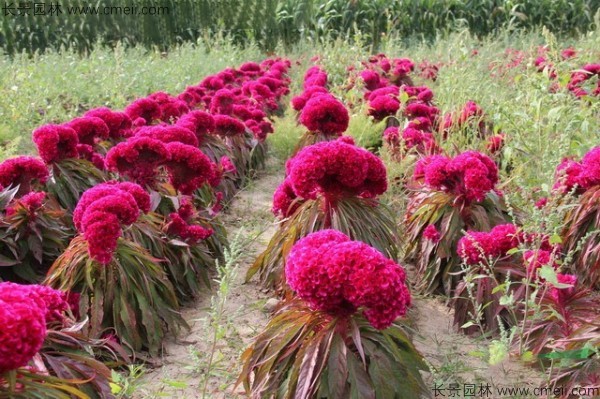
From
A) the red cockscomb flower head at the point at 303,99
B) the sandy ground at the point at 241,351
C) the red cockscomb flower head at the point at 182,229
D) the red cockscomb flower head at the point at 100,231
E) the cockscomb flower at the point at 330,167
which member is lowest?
the sandy ground at the point at 241,351

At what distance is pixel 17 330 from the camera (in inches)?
79.9

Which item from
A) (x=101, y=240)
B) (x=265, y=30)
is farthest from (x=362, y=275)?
(x=265, y=30)

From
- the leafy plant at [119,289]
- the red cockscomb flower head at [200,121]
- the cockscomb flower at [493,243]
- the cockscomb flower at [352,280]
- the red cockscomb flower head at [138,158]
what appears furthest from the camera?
the red cockscomb flower head at [200,121]

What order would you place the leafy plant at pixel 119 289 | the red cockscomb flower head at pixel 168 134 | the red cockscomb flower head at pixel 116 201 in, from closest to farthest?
1. the red cockscomb flower head at pixel 116 201
2. the leafy plant at pixel 119 289
3. the red cockscomb flower head at pixel 168 134

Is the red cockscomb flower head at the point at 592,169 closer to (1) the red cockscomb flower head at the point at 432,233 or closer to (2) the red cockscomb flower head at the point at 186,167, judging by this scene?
(1) the red cockscomb flower head at the point at 432,233

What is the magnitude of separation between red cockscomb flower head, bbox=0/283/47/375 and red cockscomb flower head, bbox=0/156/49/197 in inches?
72.9

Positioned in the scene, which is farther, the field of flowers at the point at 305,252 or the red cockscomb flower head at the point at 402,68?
the red cockscomb flower head at the point at 402,68

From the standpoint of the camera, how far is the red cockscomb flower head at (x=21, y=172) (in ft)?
12.7

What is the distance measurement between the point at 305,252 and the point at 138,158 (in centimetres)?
181

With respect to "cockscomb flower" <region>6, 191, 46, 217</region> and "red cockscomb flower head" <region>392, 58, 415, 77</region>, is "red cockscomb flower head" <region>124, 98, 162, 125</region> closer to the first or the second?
"cockscomb flower" <region>6, 191, 46, 217</region>

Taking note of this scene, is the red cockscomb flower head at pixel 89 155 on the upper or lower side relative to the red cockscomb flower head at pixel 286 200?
upper

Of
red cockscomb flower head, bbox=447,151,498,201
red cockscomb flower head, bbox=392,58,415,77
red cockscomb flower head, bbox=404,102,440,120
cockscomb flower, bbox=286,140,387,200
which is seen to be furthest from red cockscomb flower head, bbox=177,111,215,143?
red cockscomb flower head, bbox=392,58,415,77

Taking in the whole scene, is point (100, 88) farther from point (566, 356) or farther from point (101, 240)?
point (566, 356)

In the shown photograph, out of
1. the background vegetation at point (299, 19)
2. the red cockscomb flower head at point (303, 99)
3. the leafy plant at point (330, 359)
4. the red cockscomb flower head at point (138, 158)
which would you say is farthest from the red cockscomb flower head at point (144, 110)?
the background vegetation at point (299, 19)
